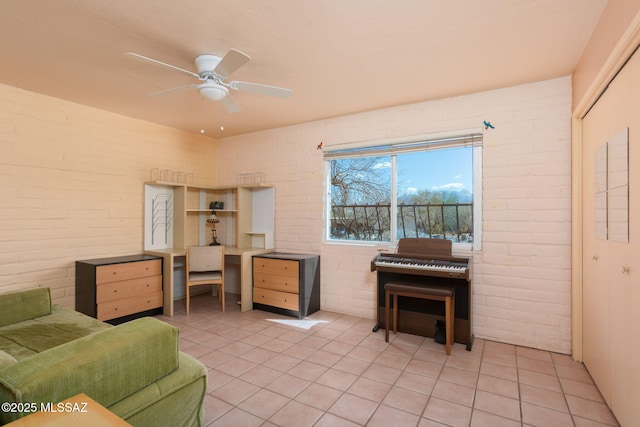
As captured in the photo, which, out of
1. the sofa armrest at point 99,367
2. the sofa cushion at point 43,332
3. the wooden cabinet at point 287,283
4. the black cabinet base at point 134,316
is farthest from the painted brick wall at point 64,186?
the sofa armrest at point 99,367

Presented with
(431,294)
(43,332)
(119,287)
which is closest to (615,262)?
(431,294)

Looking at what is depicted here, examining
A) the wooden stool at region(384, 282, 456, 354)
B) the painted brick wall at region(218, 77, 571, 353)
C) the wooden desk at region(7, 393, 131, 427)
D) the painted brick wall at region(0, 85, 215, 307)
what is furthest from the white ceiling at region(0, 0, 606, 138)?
the wooden desk at region(7, 393, 131, 427)

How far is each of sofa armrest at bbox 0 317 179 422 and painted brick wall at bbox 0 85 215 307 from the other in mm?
2663

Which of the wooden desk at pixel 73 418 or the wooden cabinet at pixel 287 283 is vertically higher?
the wooden desk at pixel 73 418

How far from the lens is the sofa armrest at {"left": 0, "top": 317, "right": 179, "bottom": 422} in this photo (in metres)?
1.12

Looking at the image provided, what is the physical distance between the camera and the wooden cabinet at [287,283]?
384 cm

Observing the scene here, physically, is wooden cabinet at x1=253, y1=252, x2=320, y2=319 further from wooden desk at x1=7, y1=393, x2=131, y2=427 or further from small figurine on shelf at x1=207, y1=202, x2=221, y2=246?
wooden desk at x1=7, y1=393, x2=131, y2=427

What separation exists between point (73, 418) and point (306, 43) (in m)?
2.38

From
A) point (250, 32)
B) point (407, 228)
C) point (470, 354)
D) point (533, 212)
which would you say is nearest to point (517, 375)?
point (470, 354)

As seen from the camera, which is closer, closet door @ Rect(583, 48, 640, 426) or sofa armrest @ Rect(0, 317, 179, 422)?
sofa armrest @ Rect(0, 317, 179, 422)

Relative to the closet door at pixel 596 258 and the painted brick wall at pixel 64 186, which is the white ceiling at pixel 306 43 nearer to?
the painted brick wall at pixel 64 186

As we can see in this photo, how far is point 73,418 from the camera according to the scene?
0.86 metres

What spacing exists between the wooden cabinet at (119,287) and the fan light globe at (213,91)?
2.20 meters

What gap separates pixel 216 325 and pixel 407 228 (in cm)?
242
